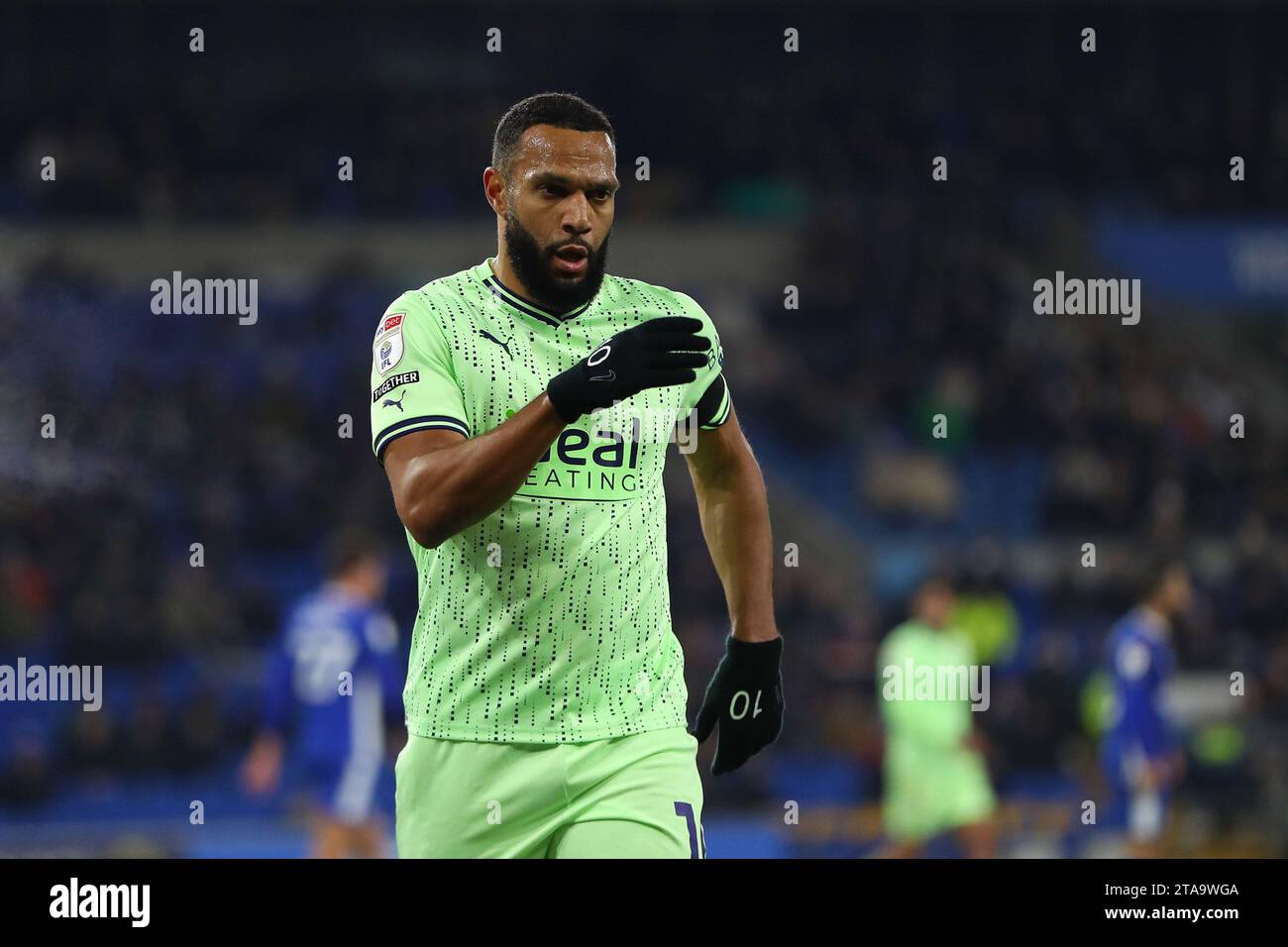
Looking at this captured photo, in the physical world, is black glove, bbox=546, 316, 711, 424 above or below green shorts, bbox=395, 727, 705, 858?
above

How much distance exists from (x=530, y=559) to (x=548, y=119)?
959mm

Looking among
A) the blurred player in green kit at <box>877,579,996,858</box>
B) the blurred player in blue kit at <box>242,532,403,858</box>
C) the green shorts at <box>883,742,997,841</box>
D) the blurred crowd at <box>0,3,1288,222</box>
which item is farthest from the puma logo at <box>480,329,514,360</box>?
the blurred crowd at <box>0,3,1288,222</box>

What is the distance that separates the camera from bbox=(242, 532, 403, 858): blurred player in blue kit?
30.3 ft

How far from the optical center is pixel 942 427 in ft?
49.3

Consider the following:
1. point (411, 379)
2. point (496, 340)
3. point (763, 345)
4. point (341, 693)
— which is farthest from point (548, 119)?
point (763, 345)

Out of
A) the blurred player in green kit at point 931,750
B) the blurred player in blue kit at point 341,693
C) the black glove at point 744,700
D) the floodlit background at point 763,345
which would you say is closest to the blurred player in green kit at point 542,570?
the black glove at point 744,700

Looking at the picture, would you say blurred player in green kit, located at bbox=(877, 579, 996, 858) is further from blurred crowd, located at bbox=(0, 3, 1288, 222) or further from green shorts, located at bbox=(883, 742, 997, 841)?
blurred crowd, located at bbox=(0, 3, 1288, 222)

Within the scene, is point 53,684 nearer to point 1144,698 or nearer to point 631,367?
point 1144,698

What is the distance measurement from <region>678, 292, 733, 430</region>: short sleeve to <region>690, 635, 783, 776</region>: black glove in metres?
0.55

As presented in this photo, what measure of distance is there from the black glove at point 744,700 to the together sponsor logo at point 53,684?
8.65 meters

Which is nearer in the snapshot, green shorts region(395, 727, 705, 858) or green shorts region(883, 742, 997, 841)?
green shorts region(395, 727, 705, 858)

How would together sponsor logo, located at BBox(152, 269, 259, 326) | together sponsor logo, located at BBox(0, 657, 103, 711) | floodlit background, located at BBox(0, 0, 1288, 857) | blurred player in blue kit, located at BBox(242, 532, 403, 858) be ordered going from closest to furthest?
Result: 1. blurred player in blue kit, located at BBox(242, 532, 403, 858)
2. together sponsor logo, located at BBox(0, 657, 103, 711)
3. floodlit background, located at BBox(0, 0, 1288, 857)
4. together sponsor logo, located at BBox(152, 269, 259, 326)

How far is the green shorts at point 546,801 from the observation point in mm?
3545
